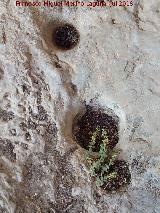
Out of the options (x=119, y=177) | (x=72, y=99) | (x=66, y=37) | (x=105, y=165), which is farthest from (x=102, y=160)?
(x=66, y=37)

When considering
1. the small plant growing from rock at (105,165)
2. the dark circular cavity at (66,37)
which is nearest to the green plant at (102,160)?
the small plant growing from rock at (105,165)

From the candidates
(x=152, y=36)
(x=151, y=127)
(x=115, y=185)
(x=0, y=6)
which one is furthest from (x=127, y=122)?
(x=0, y=6)

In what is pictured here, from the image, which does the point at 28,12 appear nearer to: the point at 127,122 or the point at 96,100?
the point at 96,100

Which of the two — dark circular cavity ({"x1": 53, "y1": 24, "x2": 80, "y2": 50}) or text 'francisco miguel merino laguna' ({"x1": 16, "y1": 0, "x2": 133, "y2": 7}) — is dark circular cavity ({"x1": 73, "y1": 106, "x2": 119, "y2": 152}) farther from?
text 'francisco miguel merino laguna' ({"x1": 16, "y1": 0, "x2": 133, "y2": 7})

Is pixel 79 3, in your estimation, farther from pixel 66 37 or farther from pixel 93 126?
pixel 93 126

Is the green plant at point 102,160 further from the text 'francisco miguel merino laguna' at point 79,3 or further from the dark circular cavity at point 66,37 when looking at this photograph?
the text 'francisco miguel merino laguna' at point 79,3

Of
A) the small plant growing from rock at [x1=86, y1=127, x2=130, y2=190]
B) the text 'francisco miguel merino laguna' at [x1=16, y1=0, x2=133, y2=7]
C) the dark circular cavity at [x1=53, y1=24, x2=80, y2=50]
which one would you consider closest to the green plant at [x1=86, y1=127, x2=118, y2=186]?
the small plant growing from rock at [x1=86, y1=127, x2=130, y2=190]
